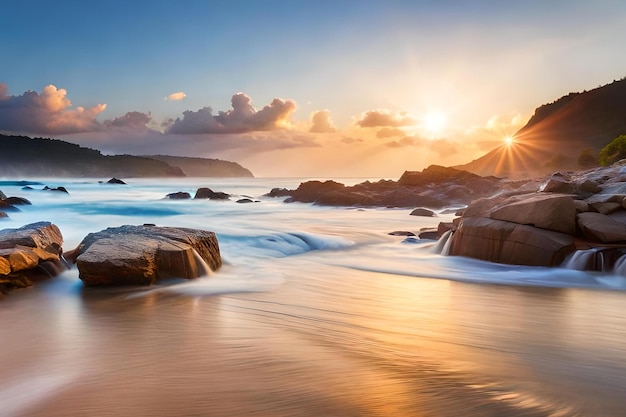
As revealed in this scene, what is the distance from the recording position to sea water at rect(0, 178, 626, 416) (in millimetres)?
4270

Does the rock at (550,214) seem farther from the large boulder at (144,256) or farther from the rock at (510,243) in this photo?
the large boulder at (144,256)

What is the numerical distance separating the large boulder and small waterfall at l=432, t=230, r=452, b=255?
6.56 meters

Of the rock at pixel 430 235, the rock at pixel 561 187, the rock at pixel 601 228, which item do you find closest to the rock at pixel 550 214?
the rock at pixel 601 228

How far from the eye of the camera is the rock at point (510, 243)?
1073 cm

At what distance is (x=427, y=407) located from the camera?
161 inches

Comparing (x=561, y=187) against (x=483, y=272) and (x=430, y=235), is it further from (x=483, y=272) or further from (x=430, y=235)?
(x=430, y=235)

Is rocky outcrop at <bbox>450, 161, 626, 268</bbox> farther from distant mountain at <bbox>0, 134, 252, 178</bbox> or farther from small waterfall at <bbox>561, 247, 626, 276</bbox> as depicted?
distant mountain at <bbox>0, 134, 252, 178</bbox>

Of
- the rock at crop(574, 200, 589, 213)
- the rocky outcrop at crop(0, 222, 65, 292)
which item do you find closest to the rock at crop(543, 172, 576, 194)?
the rock at crop(574, 200, 589, 213)

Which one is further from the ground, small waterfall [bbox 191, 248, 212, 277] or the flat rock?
the flat rock

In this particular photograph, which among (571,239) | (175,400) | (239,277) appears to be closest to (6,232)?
(239,277)

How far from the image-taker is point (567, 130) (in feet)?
489

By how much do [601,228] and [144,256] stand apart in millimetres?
10295

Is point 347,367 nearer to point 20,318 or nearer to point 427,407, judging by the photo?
point 427,407

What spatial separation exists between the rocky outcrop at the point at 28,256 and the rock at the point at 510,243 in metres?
10.3
